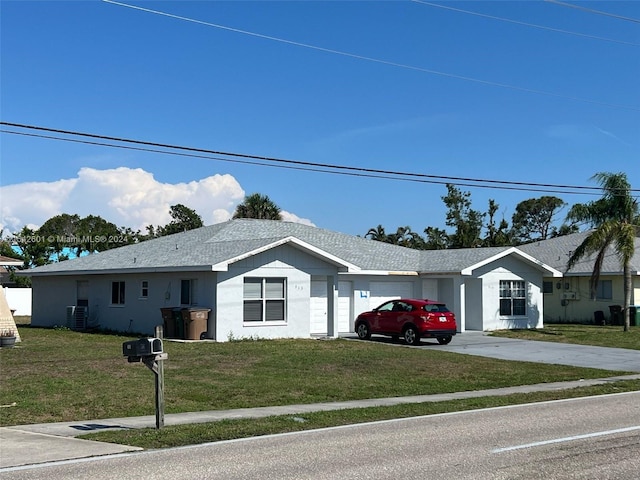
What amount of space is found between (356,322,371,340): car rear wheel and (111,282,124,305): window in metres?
9.73

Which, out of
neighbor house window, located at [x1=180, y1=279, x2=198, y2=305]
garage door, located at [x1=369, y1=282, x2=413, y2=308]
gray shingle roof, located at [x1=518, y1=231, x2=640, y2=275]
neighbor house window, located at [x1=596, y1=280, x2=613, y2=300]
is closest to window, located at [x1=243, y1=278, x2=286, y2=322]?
neighbor house window, located at [x1=180, y1=279, x2=198, y2=305]

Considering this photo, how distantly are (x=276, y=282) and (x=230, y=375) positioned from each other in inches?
393

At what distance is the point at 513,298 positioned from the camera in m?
35.4

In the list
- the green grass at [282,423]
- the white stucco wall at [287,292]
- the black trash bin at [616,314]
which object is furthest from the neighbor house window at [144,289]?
the black trash bin at [616,314]

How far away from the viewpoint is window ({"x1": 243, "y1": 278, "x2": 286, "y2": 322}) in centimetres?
2767

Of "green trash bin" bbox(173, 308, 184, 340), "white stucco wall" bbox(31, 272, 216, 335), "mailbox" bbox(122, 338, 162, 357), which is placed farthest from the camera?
"white stucco wall" bbox(31, 272, 216, 335)

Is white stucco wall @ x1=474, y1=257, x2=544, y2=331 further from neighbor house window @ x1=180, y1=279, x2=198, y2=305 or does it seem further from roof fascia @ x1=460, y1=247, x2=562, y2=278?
neighbor house window @ x1=180, y1=279, x2=198, y2=305

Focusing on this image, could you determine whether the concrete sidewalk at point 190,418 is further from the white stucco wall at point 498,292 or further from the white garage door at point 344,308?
the white stucco wall at point 498,292

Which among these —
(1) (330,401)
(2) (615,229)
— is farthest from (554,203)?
(1) (330,401)

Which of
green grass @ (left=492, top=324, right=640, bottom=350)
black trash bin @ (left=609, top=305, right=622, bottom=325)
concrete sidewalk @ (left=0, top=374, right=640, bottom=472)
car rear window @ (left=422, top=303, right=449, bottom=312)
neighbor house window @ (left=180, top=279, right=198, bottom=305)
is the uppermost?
neighbor house window @ (left=180, top=279, right=198, bottom=305)

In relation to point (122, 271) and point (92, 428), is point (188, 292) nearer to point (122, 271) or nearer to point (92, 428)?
point (122, 271)

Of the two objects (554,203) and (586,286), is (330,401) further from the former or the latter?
(554,203)

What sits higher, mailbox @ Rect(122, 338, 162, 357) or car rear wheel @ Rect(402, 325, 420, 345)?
mailbox @ Rect(122, 338, 162, 357)

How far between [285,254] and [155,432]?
56.3 ft
